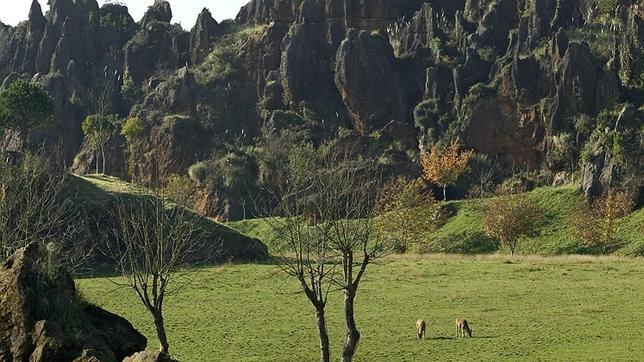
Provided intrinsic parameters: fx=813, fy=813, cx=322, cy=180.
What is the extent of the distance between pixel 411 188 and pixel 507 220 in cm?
2244

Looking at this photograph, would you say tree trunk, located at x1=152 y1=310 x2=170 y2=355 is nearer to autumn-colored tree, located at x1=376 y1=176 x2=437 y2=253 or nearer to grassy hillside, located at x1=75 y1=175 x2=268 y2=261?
grassy hillside, located at x1=75 y1=175 x2=268 y2=261

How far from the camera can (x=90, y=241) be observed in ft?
Answer: 306

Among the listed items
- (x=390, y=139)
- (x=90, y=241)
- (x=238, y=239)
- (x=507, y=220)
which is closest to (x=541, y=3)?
(x=390, y=139)

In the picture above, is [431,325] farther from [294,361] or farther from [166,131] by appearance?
[166,131]

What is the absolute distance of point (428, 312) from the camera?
5584 centimetres

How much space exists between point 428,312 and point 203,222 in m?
50.8

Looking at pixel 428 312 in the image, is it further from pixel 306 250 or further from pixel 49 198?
pixel 49 198

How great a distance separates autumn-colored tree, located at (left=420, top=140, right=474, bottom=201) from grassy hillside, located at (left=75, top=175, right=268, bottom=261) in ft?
181

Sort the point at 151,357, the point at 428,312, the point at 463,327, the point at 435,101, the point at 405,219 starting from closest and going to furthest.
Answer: the point at 151,357 < the point at 463,327 < the point at 428,312 < the point at 405,219 < the point at 435,101

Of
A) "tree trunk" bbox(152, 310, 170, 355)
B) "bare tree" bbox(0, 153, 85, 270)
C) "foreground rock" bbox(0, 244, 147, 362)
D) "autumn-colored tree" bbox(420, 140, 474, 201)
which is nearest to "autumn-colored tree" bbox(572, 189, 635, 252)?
"autumn-colored tree" bbox(420, 140, 474, 201)

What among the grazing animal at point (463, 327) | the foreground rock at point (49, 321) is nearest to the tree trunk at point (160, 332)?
the foreground rock at point (49, 321)

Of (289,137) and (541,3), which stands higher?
(541,3)

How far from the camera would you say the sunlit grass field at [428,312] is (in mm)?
42812

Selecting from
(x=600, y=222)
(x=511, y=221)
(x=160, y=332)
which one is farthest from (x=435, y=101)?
(x=160, y=332)
